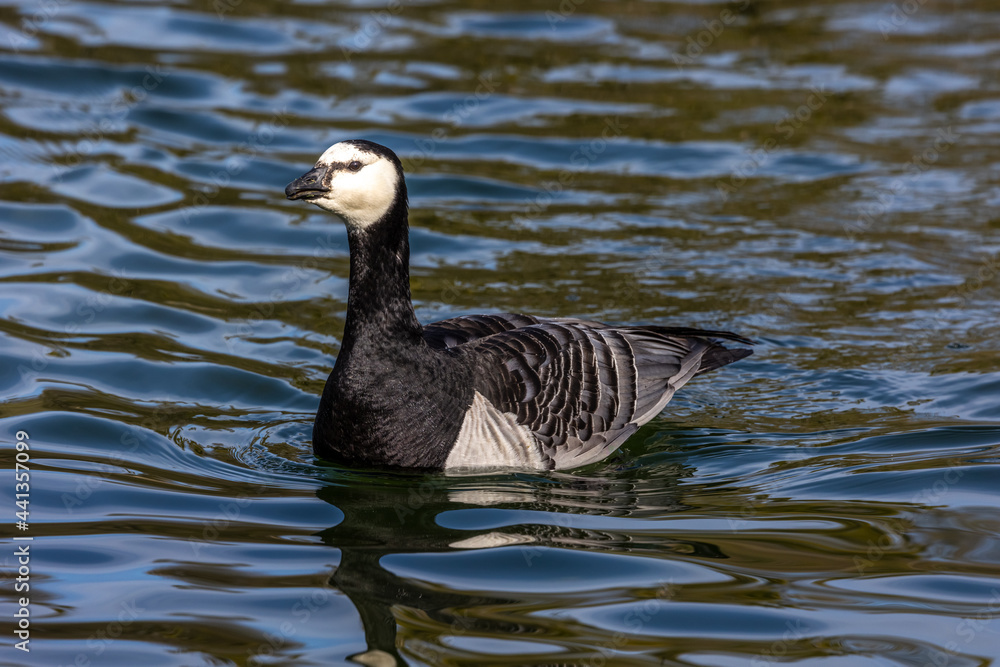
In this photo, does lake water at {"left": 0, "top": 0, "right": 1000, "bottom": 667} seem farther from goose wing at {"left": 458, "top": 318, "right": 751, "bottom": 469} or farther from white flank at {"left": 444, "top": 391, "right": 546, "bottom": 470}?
goose wing at {"left": 458, "top": 318, "right": 751, "bottom": 469}

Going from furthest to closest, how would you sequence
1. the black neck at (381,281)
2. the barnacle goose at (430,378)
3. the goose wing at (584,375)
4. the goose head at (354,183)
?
the goose wing at (584,375) < the black neck at (381,281) < the barnacle goose at (430,378) < the goose head at (354,183)

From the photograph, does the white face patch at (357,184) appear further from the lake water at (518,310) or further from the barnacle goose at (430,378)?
the lake water at (518,310)

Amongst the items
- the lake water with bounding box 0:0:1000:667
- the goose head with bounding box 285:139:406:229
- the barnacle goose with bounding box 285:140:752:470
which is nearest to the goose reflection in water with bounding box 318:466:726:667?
the lake water with bounding box 0:0:1000:667

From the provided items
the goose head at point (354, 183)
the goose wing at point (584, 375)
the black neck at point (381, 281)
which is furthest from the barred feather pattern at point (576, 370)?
the goose head at point (354, 183)

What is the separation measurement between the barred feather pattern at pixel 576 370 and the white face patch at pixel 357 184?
1.37 meters

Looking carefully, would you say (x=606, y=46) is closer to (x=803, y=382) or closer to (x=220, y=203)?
(x=220, y=203)

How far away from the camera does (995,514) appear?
7.51 m

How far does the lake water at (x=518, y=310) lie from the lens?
6.40m

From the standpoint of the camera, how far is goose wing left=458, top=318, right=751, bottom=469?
27.1ft

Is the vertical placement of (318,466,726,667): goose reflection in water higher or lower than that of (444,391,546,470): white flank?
lower

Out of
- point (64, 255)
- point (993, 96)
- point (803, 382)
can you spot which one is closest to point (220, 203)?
point (64, 255)

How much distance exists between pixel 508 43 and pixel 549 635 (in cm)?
1432

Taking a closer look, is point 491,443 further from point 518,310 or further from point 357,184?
point 518,310

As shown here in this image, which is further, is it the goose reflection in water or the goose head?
the goose head
